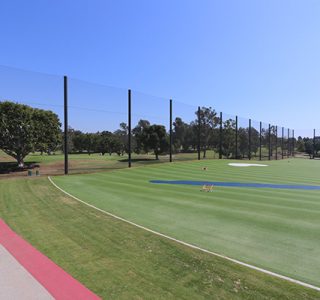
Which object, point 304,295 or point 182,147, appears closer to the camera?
point 304,295

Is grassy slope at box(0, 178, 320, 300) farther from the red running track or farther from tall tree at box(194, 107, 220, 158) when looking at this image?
tall tree at box(194, 107, 220, 158)

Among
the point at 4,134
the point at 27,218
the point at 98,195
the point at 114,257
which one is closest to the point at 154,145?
the point at 4,134

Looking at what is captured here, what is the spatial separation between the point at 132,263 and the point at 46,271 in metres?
1.30

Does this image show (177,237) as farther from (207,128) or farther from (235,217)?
(207,128)

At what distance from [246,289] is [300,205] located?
659 centimetres

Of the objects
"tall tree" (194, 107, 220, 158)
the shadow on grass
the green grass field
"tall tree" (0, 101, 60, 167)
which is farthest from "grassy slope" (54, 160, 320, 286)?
"tall tree" (194, 107, 220, 158)

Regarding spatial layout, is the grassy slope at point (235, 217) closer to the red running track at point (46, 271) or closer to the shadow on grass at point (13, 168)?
the red running track at point (46, 271)

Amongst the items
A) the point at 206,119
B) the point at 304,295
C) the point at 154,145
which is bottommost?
the point at 304,295

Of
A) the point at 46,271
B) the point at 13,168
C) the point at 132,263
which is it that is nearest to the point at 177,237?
the point at 132,263

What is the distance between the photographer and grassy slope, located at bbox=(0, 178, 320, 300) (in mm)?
3961

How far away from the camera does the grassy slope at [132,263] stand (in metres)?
3.96

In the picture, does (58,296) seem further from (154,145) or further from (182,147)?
(154,145)

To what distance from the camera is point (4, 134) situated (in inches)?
1053

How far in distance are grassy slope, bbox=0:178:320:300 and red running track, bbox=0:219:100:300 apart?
0.13 meters
